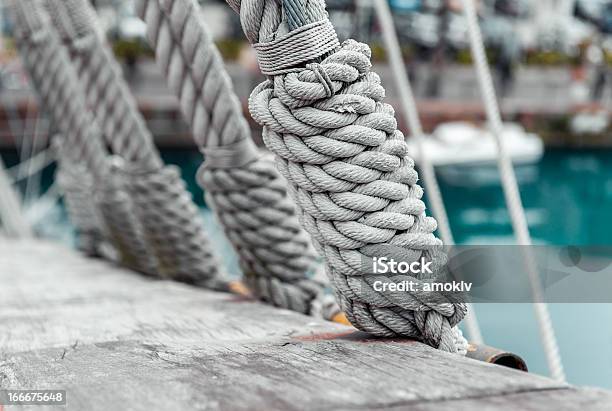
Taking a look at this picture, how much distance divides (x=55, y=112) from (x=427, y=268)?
204cm

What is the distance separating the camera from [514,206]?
65.6 inches

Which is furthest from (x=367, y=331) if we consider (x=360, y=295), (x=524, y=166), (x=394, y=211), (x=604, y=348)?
(x=524, y=166)

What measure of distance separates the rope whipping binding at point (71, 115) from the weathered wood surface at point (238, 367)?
0.84 metres

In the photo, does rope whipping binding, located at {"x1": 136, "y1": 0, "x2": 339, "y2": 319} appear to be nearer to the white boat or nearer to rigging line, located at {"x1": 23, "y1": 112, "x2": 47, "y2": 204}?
rigging line, located at {"x1": 23, "y1": 112, "x2": 47, "y2": 204}

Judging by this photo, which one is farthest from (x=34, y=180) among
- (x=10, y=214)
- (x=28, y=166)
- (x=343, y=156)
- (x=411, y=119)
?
(x=343, y=156)

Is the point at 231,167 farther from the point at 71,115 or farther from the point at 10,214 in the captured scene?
the point at 10,214

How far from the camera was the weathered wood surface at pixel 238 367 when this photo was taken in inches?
33.0

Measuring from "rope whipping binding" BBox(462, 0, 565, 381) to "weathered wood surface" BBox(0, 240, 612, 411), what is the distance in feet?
1.43

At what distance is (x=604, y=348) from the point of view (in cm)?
366

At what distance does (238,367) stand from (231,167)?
0.70 m

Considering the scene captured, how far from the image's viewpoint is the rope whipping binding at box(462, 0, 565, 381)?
1560 millimetres

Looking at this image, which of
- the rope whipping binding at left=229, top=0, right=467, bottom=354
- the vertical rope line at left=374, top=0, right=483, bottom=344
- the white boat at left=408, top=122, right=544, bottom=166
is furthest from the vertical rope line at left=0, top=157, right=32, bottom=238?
the white boat at left=408, top=122, right=544, bottom=166

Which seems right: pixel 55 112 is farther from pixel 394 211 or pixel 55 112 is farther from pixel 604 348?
pixel 604 348

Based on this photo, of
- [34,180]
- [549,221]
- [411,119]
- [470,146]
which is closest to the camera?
[411,119]
